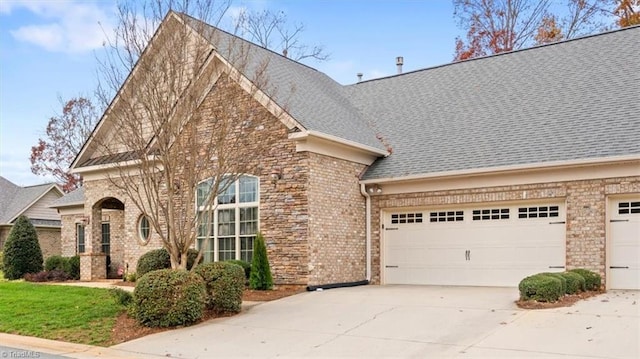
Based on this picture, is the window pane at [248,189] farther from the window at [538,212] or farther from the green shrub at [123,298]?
the window at [538,212]

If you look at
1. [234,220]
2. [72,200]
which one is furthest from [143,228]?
[72,200]

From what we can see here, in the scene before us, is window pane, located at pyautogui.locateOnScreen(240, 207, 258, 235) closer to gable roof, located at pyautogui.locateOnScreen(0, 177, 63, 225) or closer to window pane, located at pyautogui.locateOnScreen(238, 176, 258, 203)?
window pane, located at pyautogui.locateOnScreen(238, 176, 258, 203)

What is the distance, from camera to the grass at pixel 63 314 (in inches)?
441

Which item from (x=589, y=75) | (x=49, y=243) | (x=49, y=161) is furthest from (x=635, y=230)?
(x=49, y=161)

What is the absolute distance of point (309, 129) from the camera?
15.3m

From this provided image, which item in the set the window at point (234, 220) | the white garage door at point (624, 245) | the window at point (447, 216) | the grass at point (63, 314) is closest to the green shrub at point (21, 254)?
the grass at point (63, 314)

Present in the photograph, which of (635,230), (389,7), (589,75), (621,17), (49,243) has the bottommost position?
(49,243)

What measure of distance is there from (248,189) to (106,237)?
989 centimetres

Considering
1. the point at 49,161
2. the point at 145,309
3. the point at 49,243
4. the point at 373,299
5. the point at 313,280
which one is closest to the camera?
the point at 145,309

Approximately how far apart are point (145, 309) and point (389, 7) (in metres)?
12.8

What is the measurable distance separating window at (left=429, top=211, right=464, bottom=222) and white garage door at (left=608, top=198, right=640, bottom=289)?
3.64 metres

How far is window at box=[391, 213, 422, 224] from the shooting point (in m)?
16.8

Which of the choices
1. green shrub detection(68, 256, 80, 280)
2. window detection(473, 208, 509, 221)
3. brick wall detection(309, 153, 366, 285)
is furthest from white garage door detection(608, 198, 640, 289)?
green shrub detection(68, 256, 80, 280)

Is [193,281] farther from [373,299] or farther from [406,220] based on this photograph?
[406,220]
